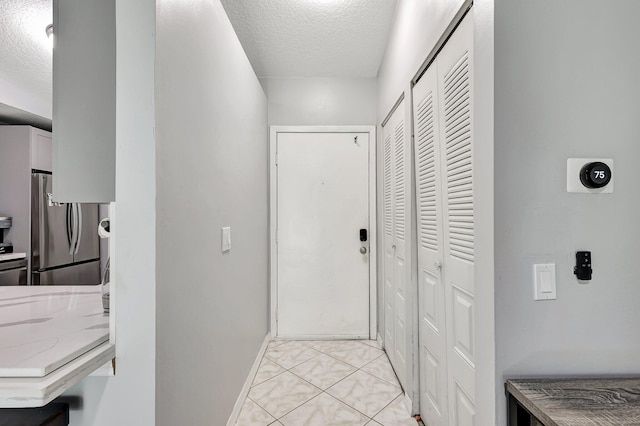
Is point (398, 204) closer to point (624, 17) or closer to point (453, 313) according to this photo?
point (453, 313)

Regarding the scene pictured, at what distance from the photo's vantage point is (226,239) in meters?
1.64

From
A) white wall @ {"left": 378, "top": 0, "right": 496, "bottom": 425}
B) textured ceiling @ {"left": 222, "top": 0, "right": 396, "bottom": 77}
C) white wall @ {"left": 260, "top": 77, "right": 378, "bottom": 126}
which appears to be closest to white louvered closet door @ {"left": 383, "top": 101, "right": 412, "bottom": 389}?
white wall @ {"left": 260, "top": 77, "right": 378, "bottom": 126}

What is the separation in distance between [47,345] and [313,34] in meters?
2.43

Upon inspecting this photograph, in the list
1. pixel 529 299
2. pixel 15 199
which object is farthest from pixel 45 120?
pixel 529 299

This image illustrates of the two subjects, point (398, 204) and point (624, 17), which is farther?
point (398, 204)

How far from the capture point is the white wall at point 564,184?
0.89m

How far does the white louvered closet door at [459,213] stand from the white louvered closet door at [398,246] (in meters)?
0.48

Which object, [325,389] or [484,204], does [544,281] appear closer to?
[484,204]

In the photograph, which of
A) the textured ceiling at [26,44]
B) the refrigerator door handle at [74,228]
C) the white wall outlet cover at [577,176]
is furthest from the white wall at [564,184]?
the refrigerator door handle at [74,228]

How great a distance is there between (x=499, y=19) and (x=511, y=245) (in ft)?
2.24

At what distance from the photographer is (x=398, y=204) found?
217 cm

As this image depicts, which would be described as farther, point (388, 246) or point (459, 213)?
point (388, 246)

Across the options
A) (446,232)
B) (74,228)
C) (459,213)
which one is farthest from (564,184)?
(74,228)

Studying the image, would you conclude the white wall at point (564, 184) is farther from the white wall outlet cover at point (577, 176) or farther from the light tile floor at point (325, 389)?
the light tile floor at point (325, 389)
